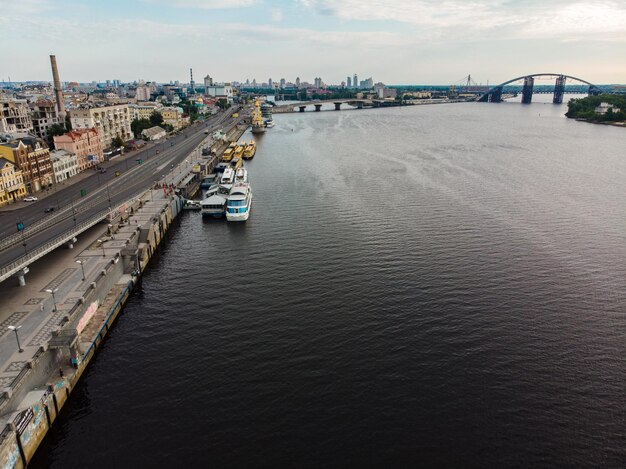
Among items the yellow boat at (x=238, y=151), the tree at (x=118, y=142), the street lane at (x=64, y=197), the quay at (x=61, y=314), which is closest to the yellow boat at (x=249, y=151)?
the yellow boat at (x=238, y=151)

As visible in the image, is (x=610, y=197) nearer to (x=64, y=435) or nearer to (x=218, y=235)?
(x=218, y=235)

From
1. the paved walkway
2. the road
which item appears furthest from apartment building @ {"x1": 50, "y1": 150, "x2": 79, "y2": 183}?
the paved walkway

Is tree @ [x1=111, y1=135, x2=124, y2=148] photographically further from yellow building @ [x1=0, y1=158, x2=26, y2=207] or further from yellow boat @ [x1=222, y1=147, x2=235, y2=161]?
yellow building @ [x1=0, y1=158, x2=26, y2=207]

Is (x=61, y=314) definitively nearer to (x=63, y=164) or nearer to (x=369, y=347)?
(x=369, y=347)

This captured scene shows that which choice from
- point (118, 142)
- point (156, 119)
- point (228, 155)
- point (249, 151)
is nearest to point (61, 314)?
point (228, 155)

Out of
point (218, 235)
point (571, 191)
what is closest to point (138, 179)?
point (218, 235)

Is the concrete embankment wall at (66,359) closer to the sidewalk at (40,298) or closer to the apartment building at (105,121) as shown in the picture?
the sidewalk at (40,298)
